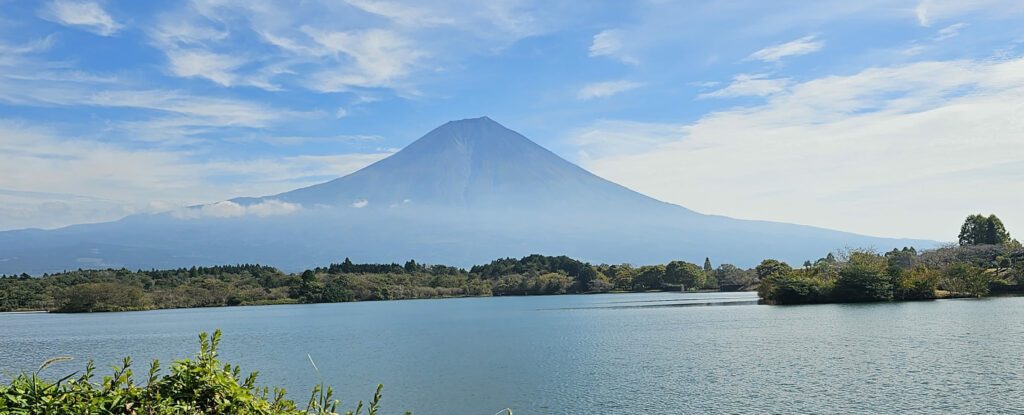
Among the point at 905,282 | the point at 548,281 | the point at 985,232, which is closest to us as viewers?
the point at 905,282

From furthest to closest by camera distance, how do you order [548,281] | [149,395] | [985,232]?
1. [548,281]
2. [985,232]
3. [149,395]

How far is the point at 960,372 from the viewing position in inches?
781

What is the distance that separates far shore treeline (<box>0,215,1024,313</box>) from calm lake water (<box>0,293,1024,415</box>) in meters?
9.91

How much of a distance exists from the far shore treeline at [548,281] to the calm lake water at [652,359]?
9.91 meters

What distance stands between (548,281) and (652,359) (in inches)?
3290

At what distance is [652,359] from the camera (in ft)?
83.3

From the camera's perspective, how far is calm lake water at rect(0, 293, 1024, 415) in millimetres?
17588

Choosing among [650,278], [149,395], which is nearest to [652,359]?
[149,395]

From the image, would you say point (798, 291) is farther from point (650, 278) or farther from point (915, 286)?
point (650, 278)

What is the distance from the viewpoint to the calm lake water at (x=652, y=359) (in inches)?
692

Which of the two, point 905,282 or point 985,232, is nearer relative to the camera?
point 905,282

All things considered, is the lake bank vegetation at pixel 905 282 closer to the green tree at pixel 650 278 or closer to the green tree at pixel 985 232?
the green tree at pixel 985 232

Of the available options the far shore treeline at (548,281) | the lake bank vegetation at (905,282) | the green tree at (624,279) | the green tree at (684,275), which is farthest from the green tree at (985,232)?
the green tree at (624,279)

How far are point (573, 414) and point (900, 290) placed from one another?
47.4 metres
